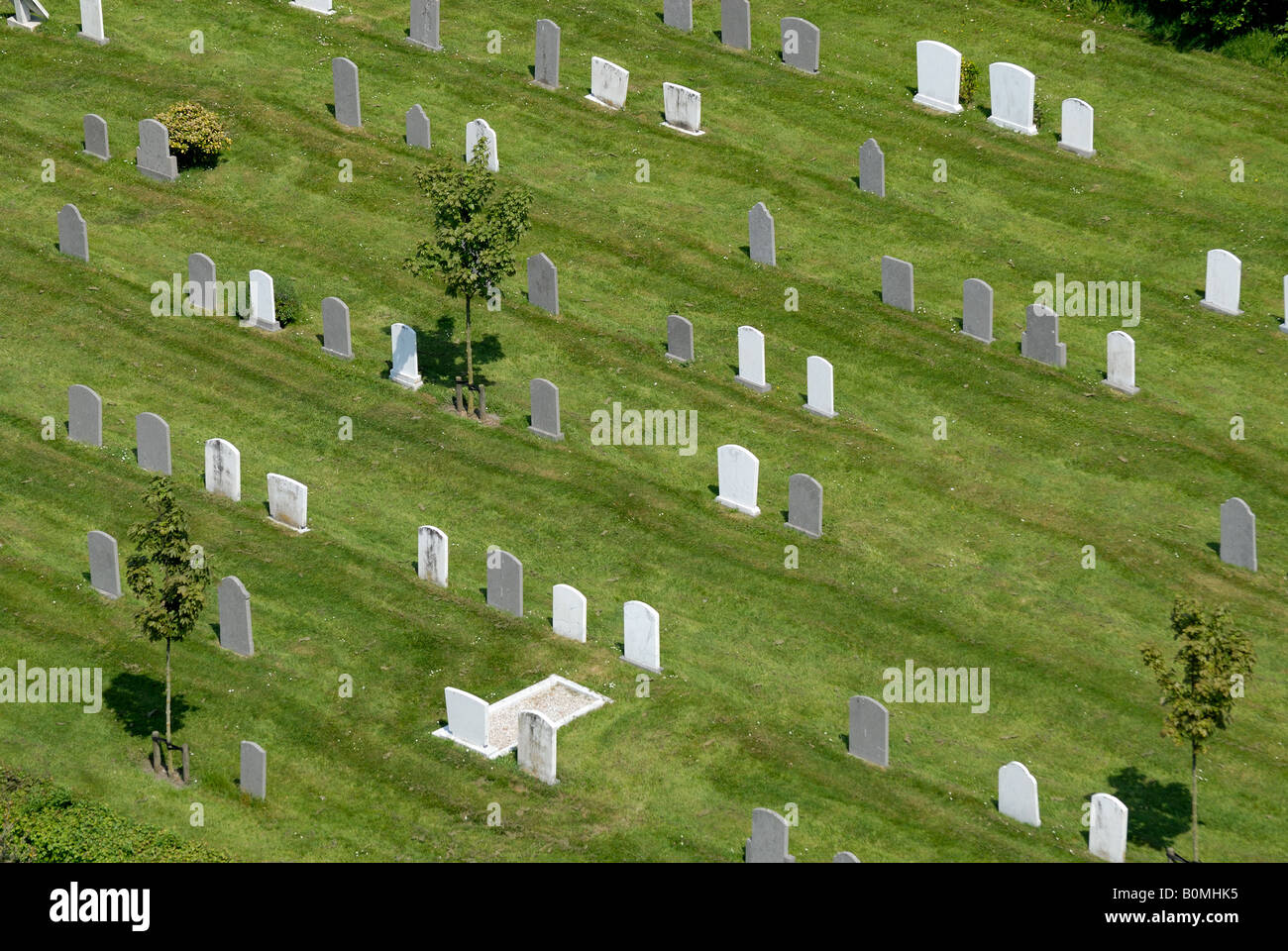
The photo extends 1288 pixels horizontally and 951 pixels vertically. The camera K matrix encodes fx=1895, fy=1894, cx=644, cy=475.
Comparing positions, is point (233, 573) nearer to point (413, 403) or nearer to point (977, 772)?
point (413, 403)

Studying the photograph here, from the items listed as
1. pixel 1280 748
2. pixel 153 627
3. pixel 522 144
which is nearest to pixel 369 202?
pixel 522 144

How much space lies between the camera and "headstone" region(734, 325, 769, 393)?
3841 cm

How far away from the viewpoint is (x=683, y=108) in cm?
4631

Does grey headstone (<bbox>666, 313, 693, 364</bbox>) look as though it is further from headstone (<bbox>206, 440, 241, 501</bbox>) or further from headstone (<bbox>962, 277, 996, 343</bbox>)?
headstone (<bbox>206, 440, 241, 501</bbox>)

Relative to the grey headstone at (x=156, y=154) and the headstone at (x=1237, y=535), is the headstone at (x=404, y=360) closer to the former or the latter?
the grey headstone at (x=156, y=154)

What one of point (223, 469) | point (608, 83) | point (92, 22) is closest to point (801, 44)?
point (608, 83)

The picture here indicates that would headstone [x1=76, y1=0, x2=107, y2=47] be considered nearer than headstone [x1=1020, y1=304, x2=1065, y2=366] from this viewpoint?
No

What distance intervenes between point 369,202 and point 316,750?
17.7m

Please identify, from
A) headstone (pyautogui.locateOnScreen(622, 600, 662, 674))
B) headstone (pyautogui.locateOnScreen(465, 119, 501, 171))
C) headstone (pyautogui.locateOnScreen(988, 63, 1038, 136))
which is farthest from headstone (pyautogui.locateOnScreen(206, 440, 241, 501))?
headstone (pyautogui.locateOnScreen(988, 63, 1038, 136))

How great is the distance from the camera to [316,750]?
30.0 metres

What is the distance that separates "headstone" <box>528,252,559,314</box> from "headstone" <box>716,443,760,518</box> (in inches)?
275

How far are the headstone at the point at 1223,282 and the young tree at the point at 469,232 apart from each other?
47.7 ft

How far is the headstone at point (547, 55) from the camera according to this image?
157ft

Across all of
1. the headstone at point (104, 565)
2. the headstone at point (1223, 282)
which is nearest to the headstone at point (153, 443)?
the headstone at point (104, 565)
